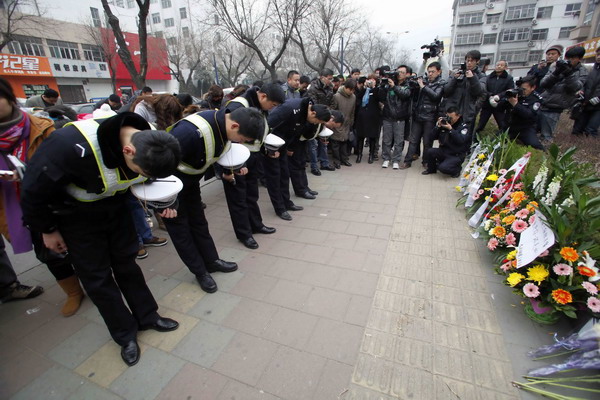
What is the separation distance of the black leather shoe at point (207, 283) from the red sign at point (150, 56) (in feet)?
98.0

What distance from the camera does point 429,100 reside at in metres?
5.91

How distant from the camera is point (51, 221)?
1700 mm

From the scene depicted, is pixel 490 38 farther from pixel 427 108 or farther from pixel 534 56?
pixel 427 108

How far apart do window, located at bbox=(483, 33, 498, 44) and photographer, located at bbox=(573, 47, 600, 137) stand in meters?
45.8

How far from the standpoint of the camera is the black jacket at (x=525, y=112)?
16.4 ft

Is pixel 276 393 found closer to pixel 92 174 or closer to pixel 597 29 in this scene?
pixel 92 174

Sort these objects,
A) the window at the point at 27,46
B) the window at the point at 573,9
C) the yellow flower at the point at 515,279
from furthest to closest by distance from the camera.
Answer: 1. the window at the point at 573,9
2. the window at the point at 27,46
3. the yellow flower at the point at 515,279

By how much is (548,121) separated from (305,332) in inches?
247

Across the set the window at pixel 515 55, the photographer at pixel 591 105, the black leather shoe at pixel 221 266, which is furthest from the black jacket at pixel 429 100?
the window at pixel 515 55

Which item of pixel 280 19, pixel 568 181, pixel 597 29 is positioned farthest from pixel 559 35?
pixel 568 181

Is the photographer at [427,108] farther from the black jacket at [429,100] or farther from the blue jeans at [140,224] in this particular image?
the blue jeans at [140,224]

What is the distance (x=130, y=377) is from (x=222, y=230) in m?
2.12

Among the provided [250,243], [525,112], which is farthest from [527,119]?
[250,243]

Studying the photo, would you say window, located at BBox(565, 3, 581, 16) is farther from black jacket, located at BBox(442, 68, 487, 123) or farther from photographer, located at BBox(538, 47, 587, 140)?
black jacket, located at BBox(442, 68, 487, 123)
